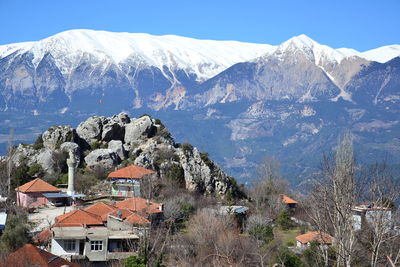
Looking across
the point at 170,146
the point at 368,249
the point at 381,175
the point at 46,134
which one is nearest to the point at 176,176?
the point at 170,146

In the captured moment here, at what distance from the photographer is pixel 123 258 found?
3700 cm

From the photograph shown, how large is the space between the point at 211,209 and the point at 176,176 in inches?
410

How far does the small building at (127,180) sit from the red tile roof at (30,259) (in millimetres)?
24955

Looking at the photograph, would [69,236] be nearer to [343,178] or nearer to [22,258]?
[22,258]

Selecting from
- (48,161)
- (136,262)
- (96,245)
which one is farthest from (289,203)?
(136,262)

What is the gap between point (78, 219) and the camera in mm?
40688

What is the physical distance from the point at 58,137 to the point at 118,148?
6.74 m

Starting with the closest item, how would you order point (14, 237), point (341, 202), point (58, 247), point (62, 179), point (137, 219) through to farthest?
point (341, 202)
point (14, 237)
point (58, 247)
point (137, 219)
point (62, 179)

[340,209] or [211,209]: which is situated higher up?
[340,209]

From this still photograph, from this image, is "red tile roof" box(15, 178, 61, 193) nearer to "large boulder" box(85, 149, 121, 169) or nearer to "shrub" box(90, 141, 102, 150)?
"large boulder" box(85, 149, 121, 169)

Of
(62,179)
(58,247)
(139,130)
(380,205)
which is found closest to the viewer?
(380,205)

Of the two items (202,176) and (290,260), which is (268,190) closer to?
(202,176)

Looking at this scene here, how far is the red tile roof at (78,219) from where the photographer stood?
39.9 m

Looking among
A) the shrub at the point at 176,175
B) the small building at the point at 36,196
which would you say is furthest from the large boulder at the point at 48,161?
the shrub at the point at 176,175
